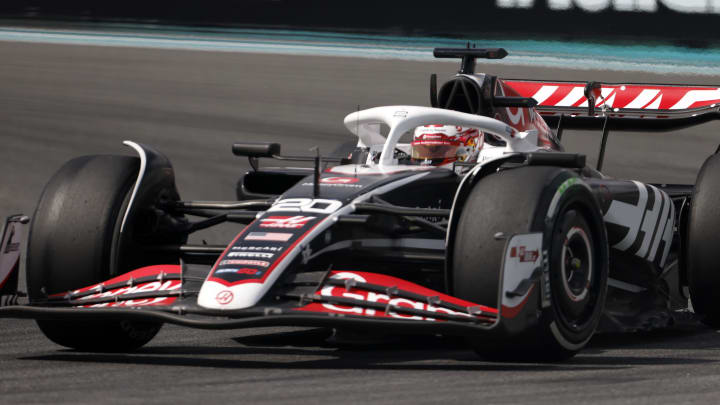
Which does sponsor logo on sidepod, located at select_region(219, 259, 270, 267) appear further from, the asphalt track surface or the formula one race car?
the asphalt track surface

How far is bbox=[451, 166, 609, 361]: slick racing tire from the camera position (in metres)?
6.32

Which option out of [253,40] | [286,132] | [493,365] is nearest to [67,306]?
[493,365]

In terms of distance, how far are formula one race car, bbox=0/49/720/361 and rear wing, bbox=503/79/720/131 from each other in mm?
1507

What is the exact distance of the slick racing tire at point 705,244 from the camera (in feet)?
26.5

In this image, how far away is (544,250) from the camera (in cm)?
645

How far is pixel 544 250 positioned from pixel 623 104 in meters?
4.54

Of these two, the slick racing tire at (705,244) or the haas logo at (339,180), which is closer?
the haas logo at (339,180)

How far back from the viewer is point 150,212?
293 inches

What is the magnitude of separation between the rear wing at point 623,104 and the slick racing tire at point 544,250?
3.56 metres

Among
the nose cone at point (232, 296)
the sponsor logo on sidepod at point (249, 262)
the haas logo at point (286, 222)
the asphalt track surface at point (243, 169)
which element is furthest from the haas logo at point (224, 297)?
the haas logo at point (286, 222)

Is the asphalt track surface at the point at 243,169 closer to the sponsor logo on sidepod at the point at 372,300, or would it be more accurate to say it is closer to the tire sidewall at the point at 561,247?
the tire sidewall at the point at 561,247

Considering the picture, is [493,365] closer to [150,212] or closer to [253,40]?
[150,212]

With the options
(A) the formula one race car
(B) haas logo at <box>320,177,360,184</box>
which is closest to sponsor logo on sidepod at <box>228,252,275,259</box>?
(A) the formula one race car

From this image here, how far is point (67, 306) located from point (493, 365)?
2.20 metres
